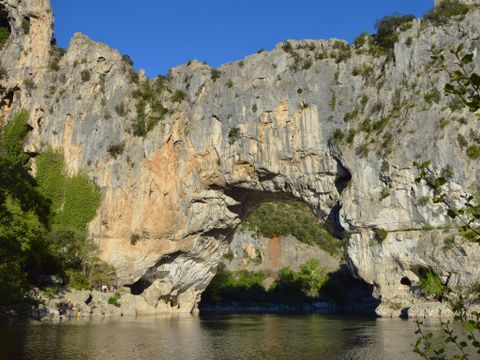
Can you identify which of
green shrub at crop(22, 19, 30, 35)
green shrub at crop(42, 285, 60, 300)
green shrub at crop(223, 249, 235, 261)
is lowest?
green shrub at crop(42, 285, 60, 300)

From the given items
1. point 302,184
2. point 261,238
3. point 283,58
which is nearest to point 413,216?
point 302,184

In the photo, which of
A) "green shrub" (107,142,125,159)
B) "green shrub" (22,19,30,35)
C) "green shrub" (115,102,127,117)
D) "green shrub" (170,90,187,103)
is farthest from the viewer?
"green shrub" (22,19,30,35)

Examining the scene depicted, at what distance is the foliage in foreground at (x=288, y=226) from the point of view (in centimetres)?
8088

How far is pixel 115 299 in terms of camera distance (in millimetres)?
38625

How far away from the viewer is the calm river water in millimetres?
17438

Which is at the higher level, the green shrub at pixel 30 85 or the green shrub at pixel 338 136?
the green shrub at pixel 30 85

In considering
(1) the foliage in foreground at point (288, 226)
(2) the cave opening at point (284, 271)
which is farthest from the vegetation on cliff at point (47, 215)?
(1) the foliage in foreground at point (288, 226)

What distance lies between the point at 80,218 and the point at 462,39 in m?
33.6

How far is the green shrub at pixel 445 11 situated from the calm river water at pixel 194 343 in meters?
24.2

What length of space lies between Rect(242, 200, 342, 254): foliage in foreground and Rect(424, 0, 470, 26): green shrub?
44176 mm

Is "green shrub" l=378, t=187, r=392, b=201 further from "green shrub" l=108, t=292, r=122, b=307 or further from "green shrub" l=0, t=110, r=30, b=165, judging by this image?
"green shrub" l=0, t=110, r=30, b=165

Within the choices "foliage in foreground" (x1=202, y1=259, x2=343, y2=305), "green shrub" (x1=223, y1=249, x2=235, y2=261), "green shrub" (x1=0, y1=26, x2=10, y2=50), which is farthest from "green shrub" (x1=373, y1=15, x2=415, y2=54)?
"green shrub" (x1=223, y1=249, x2=235, y2=261)

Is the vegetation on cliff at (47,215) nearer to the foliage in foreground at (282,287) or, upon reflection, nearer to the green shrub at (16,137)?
the green shrub at (16,137)

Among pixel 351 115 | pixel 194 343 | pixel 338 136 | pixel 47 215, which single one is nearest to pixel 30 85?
pixel 47 215
